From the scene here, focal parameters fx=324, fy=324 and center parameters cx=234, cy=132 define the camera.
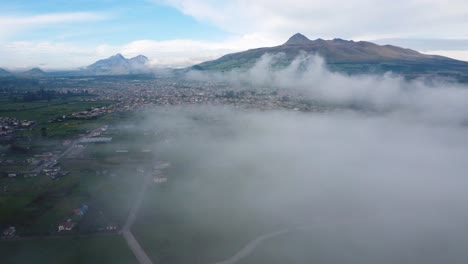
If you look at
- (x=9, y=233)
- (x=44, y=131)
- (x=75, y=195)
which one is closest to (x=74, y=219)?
(x=9, y=233)

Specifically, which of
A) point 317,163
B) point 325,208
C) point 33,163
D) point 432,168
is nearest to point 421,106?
point 432,168

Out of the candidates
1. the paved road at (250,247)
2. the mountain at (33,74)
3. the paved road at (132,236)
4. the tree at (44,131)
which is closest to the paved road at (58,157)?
the tree at (44,131)

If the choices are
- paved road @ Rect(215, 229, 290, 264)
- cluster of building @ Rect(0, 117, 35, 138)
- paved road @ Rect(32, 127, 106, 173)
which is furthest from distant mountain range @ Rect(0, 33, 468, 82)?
cluster of building @ Rect(0, 117, 35, 138)

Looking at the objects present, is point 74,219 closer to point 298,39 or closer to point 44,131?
point 44,131

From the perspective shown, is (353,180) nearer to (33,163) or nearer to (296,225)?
(296,225)

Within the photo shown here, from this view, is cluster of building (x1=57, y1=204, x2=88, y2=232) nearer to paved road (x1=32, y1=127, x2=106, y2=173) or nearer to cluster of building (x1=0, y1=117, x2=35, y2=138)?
paved road (x1=32, y1=127, x2=106, y2=173)

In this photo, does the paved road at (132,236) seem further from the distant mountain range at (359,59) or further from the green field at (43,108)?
the distant mountain range at (359,59)
